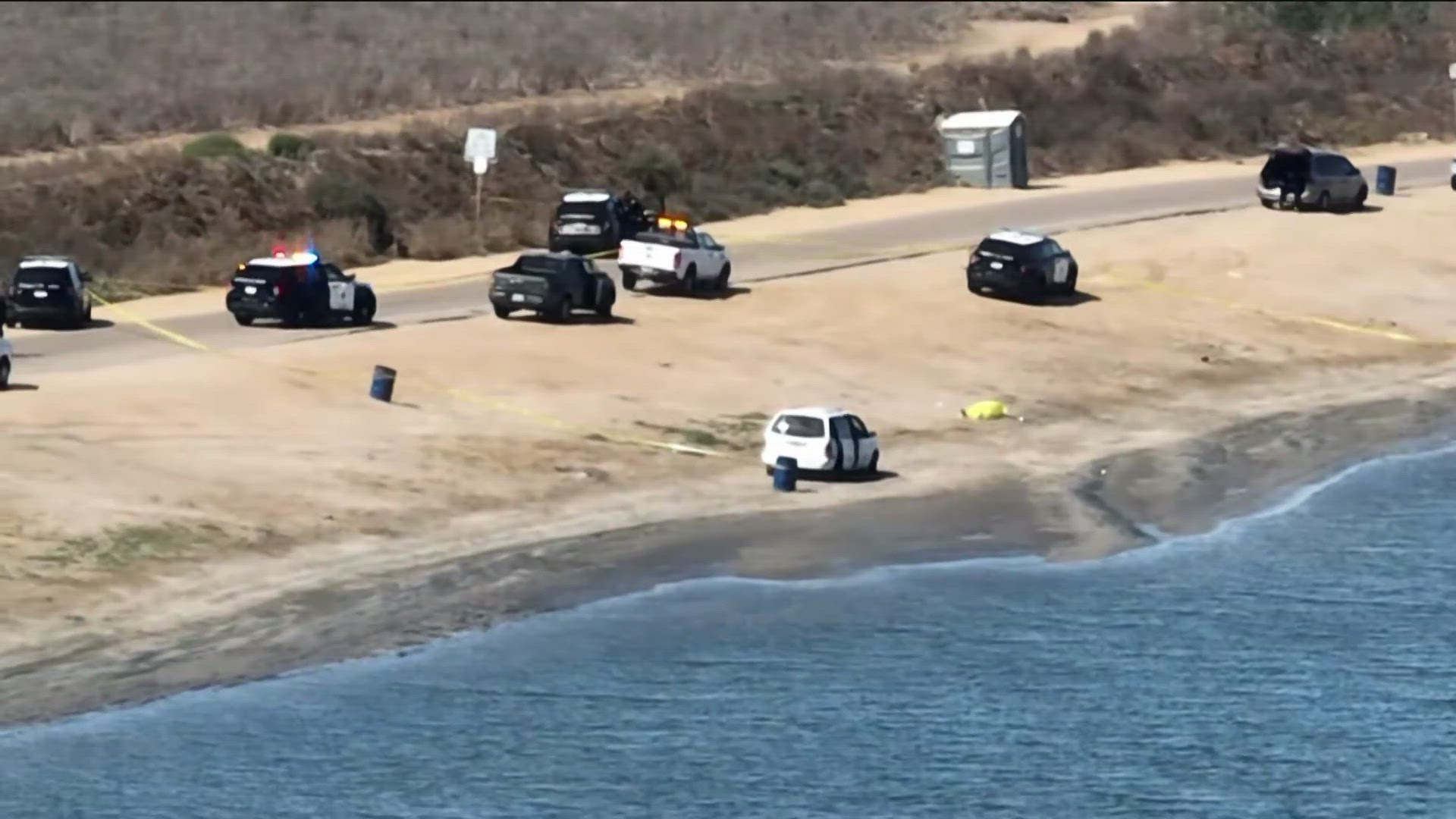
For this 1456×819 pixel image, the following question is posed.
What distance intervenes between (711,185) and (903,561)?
1579 inches

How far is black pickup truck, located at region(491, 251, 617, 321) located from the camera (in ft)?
182

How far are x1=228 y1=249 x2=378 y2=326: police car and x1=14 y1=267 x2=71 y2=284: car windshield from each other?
333 centimetres

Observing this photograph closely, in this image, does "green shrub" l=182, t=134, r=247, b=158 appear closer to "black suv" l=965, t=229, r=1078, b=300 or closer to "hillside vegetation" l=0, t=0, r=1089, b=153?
"hillside vegetation" l=0, t=0, r=1089, b=153

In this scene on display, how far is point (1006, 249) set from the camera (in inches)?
2457

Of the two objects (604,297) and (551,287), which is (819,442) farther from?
(604,297)

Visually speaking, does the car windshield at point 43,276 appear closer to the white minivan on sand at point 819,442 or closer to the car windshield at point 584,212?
the car windshield at point 584,212

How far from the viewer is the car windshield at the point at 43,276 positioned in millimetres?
53375

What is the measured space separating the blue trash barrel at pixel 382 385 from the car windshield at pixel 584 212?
18237 millimetres

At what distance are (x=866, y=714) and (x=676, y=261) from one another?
2863cm

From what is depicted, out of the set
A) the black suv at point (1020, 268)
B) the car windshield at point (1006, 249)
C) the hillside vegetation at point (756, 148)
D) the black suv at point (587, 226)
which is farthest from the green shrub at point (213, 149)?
the car windshield at point (1006, 249)

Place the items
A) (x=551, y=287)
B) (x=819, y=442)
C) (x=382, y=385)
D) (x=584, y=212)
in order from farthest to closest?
(x=584, y=212) → (x=551, y=287) → (x=382, y=385) → (x=819, y=442)

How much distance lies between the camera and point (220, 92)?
9038cm

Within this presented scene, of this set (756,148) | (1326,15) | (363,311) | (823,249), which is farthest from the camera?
(1326,15)

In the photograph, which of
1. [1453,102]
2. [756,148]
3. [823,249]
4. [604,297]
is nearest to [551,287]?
[604,297]
